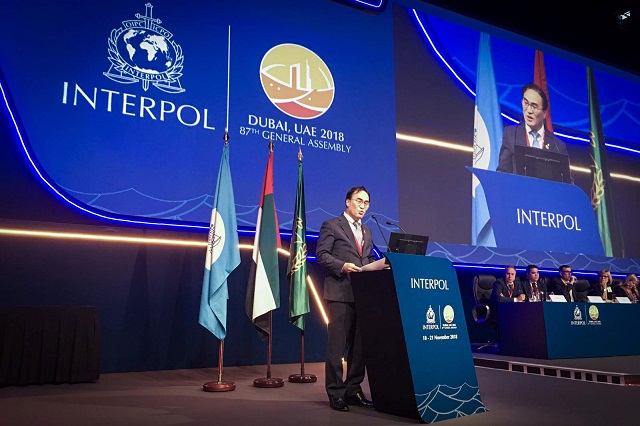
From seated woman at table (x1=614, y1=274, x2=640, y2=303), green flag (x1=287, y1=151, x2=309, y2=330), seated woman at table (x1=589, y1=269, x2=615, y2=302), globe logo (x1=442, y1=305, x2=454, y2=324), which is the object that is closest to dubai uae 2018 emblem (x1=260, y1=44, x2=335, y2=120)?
green flag (x1=287, y1=151, x2=309, y2=330)

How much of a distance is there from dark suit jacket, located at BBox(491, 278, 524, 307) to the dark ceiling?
3776mm

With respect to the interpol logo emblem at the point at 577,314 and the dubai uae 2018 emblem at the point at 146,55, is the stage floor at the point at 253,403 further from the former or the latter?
the dubai uae 2018 emblem at the point at 146,55

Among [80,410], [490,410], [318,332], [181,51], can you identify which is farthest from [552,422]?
[181,51]

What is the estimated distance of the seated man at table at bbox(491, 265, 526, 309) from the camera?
622cm

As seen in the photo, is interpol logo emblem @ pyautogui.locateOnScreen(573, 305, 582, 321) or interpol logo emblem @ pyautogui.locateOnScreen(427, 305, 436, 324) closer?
interpol logo emblem @ pyautogui.locateOnScreen(427, 305, 436, 324)

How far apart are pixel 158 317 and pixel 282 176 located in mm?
1855

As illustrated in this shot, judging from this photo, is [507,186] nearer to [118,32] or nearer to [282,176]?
[282,176]

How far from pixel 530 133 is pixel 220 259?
16.8 ft

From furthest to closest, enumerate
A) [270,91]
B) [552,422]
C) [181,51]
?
[270,91], [181,51], [552,422]

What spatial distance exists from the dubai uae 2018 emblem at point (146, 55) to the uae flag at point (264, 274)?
1.69 meters

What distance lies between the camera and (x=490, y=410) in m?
3.05

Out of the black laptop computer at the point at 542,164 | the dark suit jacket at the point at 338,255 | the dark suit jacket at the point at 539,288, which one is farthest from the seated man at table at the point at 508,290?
the dark suit jacket at the point at 338,255

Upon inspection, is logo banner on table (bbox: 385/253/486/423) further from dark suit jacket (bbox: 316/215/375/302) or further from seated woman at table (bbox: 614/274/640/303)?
seated woman at table (bbox: 614/274/640/303)

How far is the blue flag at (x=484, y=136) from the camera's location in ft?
22.3
